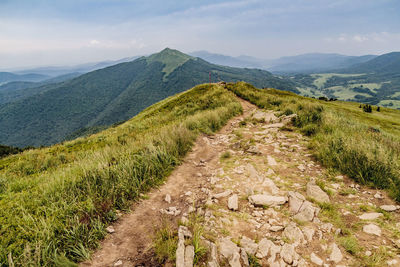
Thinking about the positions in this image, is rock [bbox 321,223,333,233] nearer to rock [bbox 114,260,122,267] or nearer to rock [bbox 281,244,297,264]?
rock [bbox 281,244,297,264]

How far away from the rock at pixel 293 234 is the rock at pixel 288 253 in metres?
0.17

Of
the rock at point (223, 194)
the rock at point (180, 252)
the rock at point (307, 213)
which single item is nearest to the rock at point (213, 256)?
the rock at point (180, 252)

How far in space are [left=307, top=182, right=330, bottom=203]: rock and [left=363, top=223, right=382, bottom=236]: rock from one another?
837 mm

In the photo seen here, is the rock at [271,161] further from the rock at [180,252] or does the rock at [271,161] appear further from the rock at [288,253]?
the rock at [180,252]

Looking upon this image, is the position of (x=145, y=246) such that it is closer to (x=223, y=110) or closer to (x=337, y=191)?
(x=337, y=191)

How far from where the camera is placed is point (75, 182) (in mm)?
4691

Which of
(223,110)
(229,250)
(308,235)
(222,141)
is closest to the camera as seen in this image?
(229,250)

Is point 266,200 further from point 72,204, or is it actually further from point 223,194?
point 72,204

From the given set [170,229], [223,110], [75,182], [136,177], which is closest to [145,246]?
[170,229]

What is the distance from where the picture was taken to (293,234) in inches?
138

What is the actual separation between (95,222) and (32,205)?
1722 millimetres

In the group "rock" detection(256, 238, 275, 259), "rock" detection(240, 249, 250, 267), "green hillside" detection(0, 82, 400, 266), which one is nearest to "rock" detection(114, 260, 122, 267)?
"green hillside" detection(0, 82, 400, 266)

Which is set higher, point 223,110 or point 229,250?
point 223,110

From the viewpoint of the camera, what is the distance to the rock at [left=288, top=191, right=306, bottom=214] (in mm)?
4195
